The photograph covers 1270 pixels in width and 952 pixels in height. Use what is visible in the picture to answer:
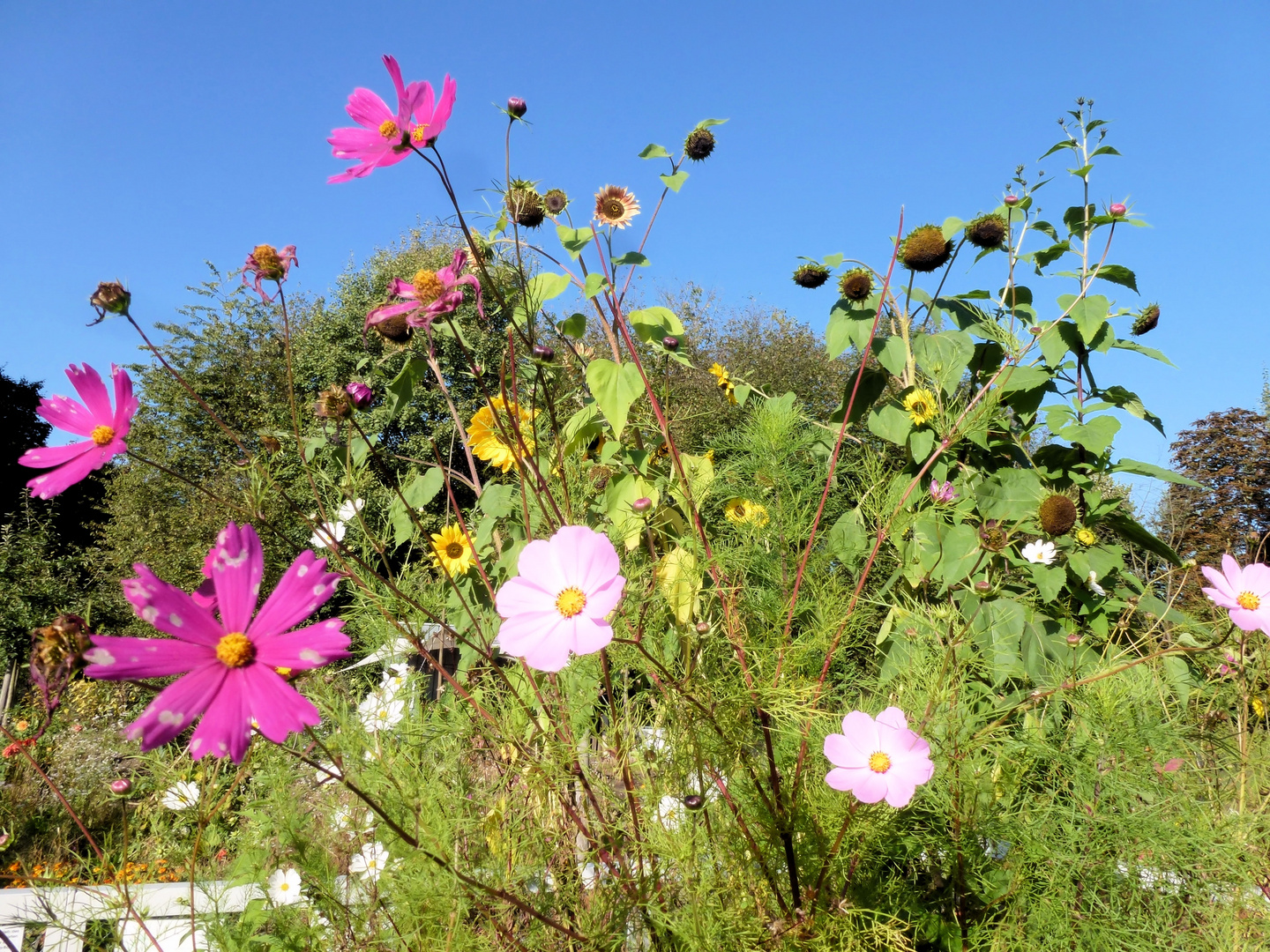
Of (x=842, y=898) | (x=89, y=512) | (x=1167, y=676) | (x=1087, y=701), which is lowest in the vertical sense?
(x=842, y=898)

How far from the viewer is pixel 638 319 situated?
150cm

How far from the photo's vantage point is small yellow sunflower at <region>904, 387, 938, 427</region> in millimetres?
1533

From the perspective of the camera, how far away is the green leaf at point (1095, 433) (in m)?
1.59

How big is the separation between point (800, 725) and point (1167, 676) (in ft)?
2.67

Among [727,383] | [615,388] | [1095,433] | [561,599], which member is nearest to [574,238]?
[615,388]

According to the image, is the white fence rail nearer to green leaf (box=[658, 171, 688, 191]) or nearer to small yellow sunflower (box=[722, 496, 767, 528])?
small yellow sunflower (box=[722, 496, 767, 528])

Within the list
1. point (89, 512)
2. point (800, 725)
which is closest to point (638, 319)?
point (800, 725)

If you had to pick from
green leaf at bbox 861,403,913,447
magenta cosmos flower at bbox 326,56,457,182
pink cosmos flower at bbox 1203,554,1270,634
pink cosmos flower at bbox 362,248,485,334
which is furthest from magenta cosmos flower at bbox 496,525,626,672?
green leaf at bbox 861,403,913,447

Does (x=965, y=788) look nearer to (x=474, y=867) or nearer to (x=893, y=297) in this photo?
(x=474, y=867)

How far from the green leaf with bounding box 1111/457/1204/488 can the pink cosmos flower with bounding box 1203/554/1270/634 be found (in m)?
0.94

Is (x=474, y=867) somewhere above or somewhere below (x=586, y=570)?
below

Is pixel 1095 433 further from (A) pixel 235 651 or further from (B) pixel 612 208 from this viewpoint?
(A) pixel 235 651

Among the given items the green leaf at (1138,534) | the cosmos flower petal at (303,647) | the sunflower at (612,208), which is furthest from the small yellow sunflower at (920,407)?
the cosmos flower petal at (303,647)

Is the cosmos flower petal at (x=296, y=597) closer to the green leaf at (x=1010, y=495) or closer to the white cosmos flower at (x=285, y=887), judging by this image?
the white cosmos flower at (x=285, y=887)
